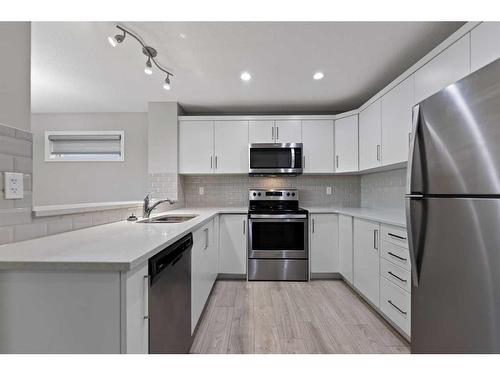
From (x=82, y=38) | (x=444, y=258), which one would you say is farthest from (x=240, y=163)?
(x=444, y=258)

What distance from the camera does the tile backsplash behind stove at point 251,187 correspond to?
11.7 feet

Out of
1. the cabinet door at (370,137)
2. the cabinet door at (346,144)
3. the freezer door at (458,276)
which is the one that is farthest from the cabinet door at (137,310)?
the cabinet door at (346,144)

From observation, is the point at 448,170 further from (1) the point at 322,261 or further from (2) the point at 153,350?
(1) the point at 322,261

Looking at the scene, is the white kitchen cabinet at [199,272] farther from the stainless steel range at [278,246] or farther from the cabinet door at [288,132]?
the cabinet door at [288,132]

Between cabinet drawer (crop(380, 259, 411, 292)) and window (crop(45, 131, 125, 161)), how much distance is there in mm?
3815

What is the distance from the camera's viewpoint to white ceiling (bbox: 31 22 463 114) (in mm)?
1793

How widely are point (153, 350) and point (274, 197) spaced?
2590mm

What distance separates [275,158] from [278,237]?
1.03 metres

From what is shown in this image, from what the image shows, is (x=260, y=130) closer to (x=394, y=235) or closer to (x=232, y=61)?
(x=232, y=61)

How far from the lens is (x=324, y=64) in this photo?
227 centimetres

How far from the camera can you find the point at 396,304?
180cm

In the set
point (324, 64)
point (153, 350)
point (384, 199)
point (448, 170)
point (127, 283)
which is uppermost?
point (324, 64)

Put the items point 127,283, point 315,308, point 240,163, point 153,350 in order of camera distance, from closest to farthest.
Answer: point 127,283, point 153,350, point 315,308, point 240,163

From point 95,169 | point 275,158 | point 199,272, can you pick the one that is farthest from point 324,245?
point 95,169
